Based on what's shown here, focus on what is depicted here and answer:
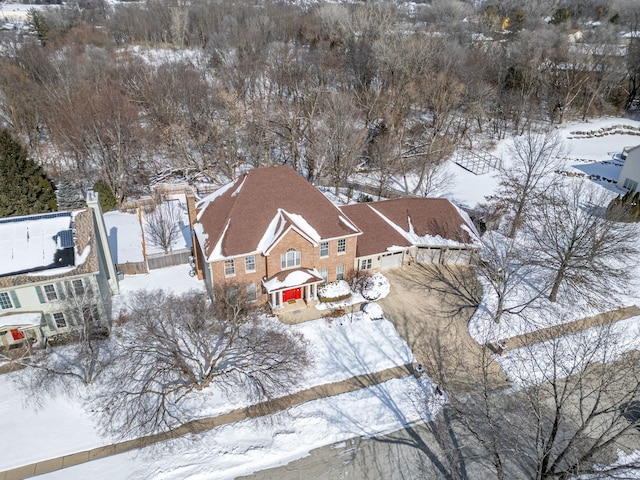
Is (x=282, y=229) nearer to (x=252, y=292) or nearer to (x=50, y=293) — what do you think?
(x=252, y=292)

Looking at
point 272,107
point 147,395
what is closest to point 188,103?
point 272,107

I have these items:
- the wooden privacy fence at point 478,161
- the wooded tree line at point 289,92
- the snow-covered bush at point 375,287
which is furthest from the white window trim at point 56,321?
the wooden privacy fence at point 478,161

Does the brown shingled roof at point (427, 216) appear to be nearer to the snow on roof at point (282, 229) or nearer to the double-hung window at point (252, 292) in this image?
the snow on roof at point (282, 229)

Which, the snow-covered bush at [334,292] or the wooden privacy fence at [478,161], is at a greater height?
the wooden privacy fence at [478,161]

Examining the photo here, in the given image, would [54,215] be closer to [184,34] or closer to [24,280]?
[24,280]

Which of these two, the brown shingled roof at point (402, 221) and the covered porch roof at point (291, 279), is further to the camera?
the brown shingled roof at point (402, 221)

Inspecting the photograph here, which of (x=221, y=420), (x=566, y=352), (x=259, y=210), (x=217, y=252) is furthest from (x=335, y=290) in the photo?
(x=566, y=352)
